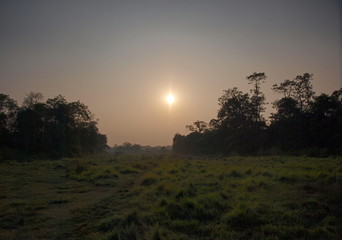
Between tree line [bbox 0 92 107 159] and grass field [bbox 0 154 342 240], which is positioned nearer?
grass field [bbox 0 154 342 240]

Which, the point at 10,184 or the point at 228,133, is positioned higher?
the point at 228,133

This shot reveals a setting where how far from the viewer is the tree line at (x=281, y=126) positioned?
4088 cm

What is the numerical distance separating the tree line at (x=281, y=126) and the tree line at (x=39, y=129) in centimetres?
3371

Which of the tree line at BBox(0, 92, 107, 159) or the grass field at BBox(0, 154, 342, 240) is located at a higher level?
the tree line at BBox(0, 92, 107, 159)

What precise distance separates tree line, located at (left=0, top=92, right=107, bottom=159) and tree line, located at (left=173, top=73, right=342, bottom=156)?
33.7m

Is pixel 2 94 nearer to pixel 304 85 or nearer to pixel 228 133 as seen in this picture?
pixel 228 133

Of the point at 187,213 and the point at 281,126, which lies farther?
the point at 281,126

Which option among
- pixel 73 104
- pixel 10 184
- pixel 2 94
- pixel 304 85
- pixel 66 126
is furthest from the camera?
pixel 73 104

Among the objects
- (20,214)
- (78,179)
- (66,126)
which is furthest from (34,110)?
(20,214)

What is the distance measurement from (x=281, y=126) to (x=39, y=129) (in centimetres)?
4855

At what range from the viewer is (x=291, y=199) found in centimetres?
913

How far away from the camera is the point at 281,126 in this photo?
4928 cm

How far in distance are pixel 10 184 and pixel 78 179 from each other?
407cm

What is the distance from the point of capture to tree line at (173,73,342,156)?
1609 inches
